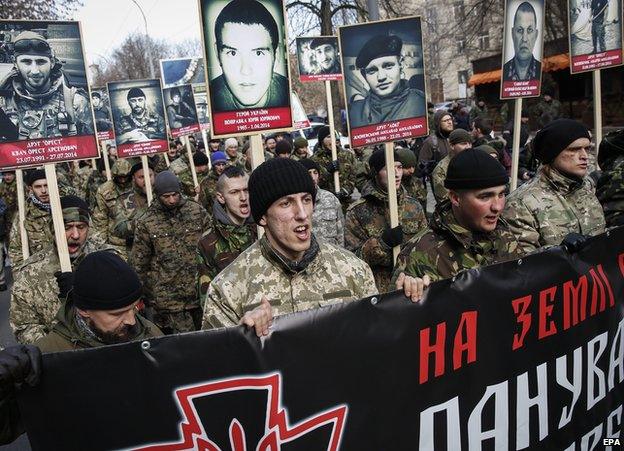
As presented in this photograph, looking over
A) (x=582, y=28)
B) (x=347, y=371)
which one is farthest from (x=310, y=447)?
(x=582, y=28)

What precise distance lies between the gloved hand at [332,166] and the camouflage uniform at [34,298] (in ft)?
22.2

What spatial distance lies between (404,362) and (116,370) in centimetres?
107

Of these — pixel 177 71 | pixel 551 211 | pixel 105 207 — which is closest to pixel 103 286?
pixel 551 211

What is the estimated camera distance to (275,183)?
2.85m

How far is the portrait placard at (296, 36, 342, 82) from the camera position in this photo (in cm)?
1096

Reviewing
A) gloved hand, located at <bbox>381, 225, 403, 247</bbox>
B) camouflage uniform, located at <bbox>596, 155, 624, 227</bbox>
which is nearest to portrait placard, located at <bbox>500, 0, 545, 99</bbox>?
camouflage uniform, located at <bbox>596, 155, 624, 227</bbox>

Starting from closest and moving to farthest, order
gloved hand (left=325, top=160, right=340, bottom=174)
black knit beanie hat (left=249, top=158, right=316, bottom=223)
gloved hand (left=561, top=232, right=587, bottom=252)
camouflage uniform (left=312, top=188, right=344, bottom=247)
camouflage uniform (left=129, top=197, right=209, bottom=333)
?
black knit beanie hat (left=249, top=158, right=316, bottom=223) < gloved hand (left=561, top=232, right=587, bottom=252) < camouflage uniform (left=129, top=197, right=209, bottom=333) < camouflage uniform (left=312, top=188, right=344, bottom=247) < gloved hand (left=325, top=160, right=340, bottom=174)

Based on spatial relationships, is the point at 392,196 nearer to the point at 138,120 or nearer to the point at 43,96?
the point at 43,96

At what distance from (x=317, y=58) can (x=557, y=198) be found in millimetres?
7710

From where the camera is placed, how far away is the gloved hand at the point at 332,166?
10.4 meters

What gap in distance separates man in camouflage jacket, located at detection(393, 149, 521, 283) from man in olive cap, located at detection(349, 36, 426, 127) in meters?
1.66

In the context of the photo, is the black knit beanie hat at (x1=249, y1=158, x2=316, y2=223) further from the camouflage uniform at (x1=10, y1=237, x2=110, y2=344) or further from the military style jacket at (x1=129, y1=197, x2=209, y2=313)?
the military style jacket at (x1=129, y1=197, x2=209, y2=313)

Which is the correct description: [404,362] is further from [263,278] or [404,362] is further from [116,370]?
[116,370]

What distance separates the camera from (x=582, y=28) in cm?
656
